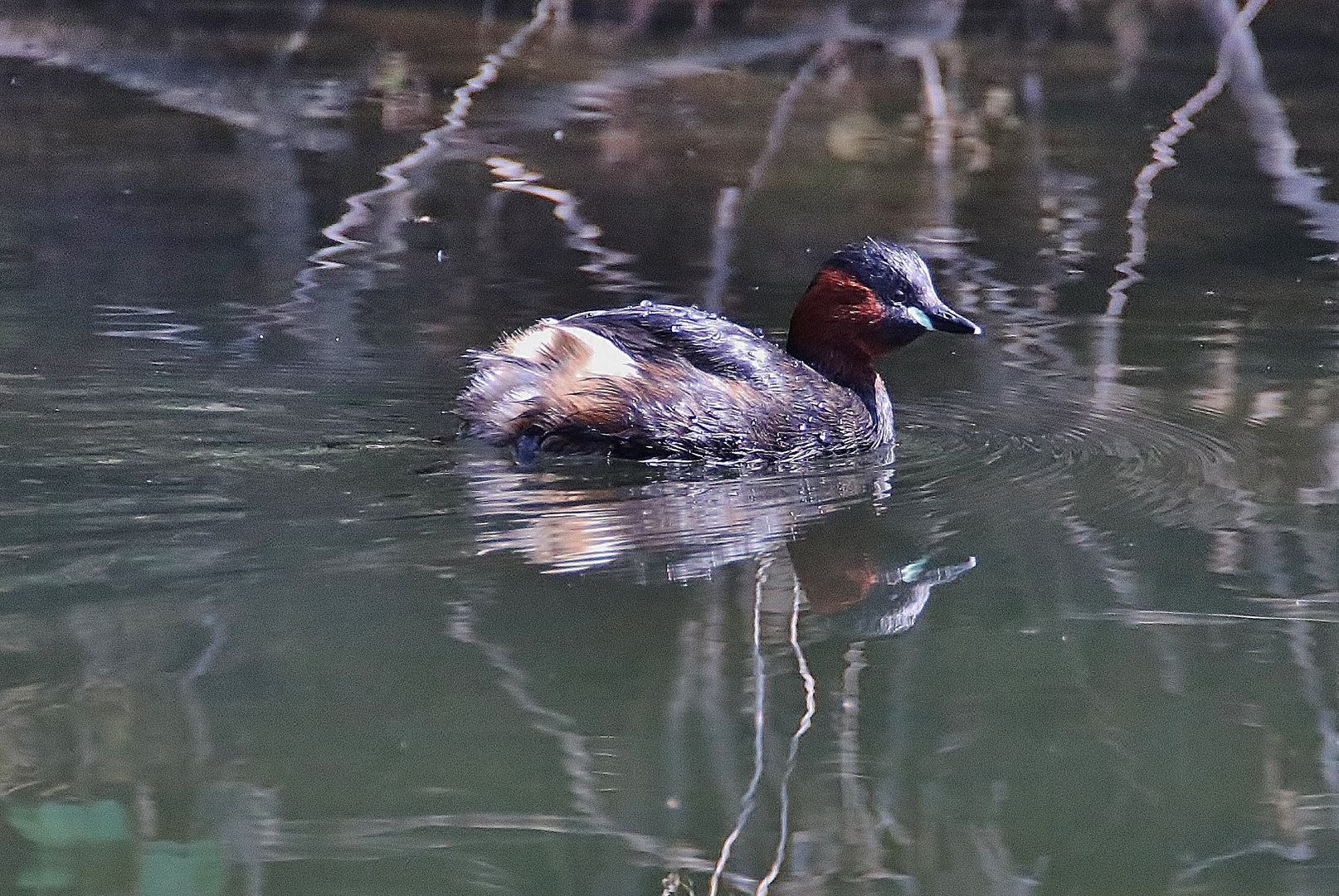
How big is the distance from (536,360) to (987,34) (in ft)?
34.7

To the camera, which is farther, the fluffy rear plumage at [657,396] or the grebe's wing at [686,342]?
the grebe's wing at [686,342]

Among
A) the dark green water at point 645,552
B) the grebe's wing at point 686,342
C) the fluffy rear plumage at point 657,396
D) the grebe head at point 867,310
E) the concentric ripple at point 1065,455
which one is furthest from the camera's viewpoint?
Answer: the grebe head at point 867,310

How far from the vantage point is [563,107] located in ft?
43.7

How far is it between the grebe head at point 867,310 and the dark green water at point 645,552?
0.99 ft

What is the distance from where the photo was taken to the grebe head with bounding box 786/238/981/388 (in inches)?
268

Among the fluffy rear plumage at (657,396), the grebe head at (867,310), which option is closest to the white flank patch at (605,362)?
the fluffy rear plumage at (657,396)

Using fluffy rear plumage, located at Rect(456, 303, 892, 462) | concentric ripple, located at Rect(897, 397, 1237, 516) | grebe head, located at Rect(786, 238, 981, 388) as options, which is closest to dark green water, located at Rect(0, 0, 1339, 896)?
concentric ripple, located at Rect(897, 397, 1237, 516)

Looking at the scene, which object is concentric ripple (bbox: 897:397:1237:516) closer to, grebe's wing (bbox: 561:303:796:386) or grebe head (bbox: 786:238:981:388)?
grebe head (bbox: 786:238:981:388)

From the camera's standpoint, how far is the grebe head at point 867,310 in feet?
22.4

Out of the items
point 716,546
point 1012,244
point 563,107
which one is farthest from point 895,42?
point 716,546

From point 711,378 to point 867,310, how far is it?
0.69 metres

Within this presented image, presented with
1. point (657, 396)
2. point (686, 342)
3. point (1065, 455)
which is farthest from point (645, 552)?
point (1065, 455)

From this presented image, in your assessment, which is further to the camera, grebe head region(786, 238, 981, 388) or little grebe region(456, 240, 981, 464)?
grebe head region(786, 238, 981, 388)

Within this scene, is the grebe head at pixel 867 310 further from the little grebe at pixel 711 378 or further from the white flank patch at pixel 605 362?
the white flank patch at pixel 605 362
